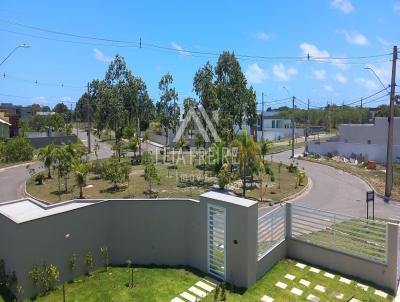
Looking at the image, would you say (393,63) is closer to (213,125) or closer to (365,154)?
(213,125)

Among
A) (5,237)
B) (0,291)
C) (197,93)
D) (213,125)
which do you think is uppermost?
(197,93)

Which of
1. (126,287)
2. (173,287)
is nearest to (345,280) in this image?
(173,287)

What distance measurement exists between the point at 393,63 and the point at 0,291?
80.3 feet

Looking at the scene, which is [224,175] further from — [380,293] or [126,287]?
[380,293]

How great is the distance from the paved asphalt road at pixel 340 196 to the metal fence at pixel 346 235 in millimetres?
7380

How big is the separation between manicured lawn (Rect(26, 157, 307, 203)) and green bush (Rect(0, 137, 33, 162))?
484 inches

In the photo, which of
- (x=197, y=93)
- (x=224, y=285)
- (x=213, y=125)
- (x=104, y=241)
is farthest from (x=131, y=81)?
(x=224, y=285)

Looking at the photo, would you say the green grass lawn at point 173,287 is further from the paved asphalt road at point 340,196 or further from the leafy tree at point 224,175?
the leafy tree at point 224,175

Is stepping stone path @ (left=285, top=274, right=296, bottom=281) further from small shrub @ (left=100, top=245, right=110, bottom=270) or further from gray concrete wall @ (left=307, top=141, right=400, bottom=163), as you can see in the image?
gray concrete wall @ (left=307, top=141, right=400, bottom=163)

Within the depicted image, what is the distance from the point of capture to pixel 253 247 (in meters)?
10.0

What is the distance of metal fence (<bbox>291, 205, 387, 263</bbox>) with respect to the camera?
10.0m

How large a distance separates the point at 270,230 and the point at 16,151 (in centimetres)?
3423

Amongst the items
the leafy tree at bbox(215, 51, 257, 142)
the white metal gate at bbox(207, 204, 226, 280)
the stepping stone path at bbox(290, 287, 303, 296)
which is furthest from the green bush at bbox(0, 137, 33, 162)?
the stepping stone path at bbox(290, 287, 303, 296)

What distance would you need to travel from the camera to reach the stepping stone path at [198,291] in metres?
9.45
